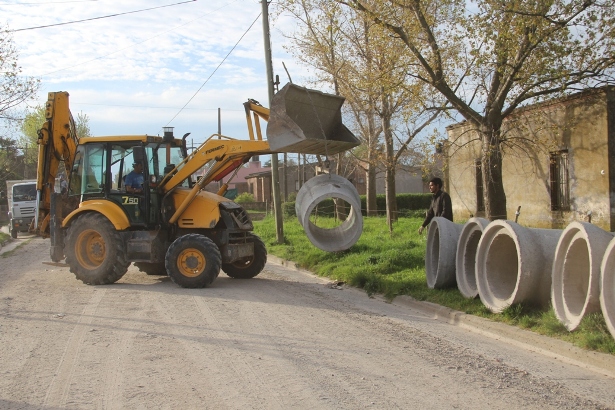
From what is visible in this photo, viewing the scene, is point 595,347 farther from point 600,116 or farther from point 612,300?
point 600,116

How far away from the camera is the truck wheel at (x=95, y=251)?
1241cm

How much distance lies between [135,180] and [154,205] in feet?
2.09

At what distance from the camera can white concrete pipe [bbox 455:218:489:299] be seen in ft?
31.6

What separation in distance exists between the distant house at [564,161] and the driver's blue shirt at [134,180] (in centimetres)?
716

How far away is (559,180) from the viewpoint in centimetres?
1941

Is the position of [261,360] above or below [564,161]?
below

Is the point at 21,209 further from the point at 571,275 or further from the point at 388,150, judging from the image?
the point at 571,275

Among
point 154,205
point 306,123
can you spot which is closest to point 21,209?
point 154,205

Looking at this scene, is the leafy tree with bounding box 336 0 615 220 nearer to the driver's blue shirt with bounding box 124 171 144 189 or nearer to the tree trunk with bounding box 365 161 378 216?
the driver's blue shirt with bounding box 124 171 144 189

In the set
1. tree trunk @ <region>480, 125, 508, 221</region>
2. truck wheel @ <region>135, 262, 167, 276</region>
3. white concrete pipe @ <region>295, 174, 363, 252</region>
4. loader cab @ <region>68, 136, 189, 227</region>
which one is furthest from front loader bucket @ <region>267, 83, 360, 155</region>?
truck wheel @ <region>135, 262, 167, 276</region>

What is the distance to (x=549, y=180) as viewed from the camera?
1967cm

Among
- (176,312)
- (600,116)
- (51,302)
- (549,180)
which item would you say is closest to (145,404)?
(176,312)

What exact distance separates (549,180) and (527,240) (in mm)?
12439

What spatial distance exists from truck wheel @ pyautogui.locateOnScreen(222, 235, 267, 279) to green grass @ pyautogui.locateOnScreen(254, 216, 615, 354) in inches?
60.3
